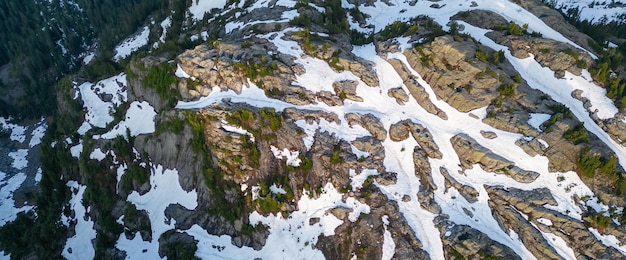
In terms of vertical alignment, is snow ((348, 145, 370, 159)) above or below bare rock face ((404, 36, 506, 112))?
below

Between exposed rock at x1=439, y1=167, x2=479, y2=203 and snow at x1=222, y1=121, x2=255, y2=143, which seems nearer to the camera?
exposed rock at x1=439, y1=167, x2=479, y2=203

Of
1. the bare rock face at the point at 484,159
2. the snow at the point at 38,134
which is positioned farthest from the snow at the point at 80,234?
the bare rock face at the point at 484,159

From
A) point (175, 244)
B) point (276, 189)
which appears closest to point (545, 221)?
point (276, 189)

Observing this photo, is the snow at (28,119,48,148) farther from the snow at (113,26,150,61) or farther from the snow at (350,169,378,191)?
the snow at (350,169,378,191)

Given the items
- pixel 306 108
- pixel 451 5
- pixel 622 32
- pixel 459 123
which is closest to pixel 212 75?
pixel 306 108

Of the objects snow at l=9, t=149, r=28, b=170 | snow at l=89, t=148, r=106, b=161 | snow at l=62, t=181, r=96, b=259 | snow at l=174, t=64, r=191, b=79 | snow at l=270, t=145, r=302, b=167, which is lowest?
snow at l=9, t=149, r=28, b=170

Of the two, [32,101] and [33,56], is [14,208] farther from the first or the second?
[33,56]

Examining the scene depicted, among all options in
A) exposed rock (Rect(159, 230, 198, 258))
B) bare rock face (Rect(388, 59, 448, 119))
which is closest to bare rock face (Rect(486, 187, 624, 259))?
bare rock face (Rect(388, 59, 448, 119))
